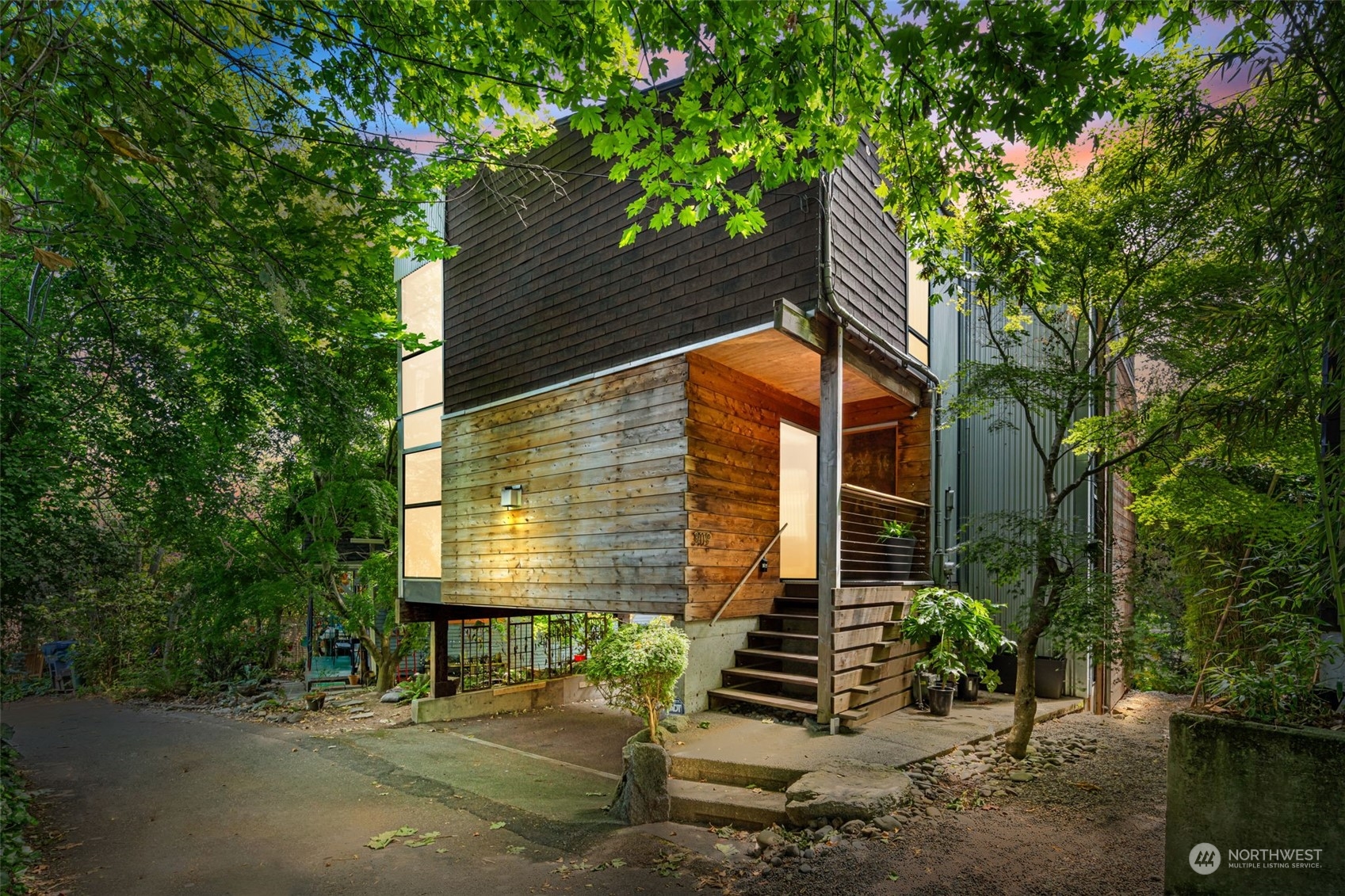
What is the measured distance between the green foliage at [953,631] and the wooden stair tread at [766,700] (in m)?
1.52

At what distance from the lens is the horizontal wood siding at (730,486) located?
6.85 meters

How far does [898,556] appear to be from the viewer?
808 centimetres

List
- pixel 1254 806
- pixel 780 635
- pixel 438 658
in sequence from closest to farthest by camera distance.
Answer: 1. pixel 1254 806
2. pixel 780 635
3. pixel 438 658

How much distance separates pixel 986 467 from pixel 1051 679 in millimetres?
2610

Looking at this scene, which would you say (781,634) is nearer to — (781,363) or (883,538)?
(883,538)

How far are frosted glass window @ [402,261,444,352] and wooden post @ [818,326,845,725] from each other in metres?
5.86

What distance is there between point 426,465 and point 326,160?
6.12 metres

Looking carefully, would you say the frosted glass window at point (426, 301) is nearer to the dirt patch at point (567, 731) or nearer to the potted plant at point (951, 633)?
the dirt patch at point (567, 731)

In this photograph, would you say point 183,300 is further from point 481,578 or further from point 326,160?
point 481,578

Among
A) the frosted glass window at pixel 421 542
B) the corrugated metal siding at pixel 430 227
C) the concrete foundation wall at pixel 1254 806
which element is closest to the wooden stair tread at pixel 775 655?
the concrete foundation wall at pixel 1254 806

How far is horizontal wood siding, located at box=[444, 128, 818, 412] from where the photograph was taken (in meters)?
6.57

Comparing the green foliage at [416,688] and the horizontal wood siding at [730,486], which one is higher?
the horizontal wood siding at [730,486]

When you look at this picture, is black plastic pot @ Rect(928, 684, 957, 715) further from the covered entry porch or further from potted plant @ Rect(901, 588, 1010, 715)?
the covered entry porch

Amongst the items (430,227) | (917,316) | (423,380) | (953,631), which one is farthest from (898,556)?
(430,227)
